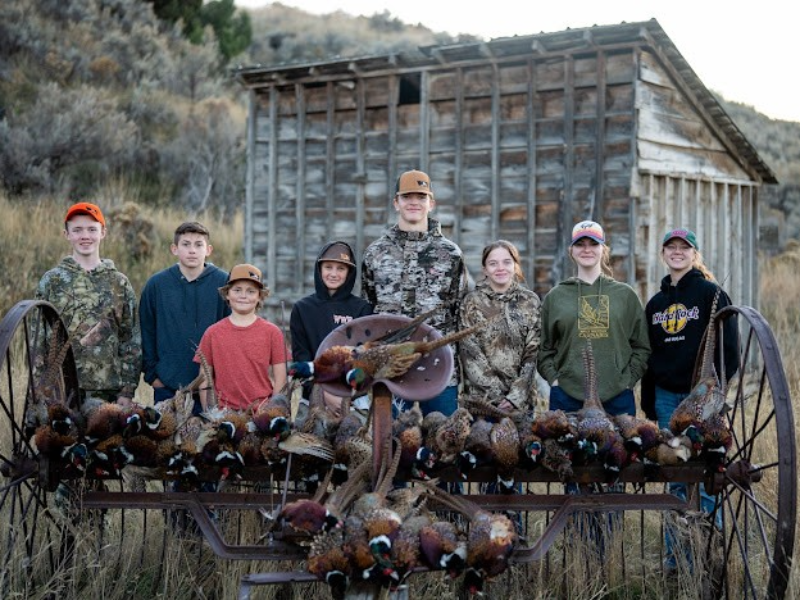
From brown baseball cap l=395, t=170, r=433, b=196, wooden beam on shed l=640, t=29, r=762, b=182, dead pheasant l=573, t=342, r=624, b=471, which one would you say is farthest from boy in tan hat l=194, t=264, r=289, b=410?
wooden beam on shed l=640, t=29, r=762, b=182

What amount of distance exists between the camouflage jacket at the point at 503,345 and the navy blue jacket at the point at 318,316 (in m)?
0.75

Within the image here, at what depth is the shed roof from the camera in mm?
10430

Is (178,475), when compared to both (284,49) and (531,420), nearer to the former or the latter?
(531,420)

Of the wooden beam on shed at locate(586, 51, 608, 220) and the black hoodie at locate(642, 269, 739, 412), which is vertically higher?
the wooden beam on shed at locate(586, 51, 608, 220)

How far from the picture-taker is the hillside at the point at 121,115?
60.9ft

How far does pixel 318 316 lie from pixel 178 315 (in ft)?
3.36

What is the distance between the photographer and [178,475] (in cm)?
447

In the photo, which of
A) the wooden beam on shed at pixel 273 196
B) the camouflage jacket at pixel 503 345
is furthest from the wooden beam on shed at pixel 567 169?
the camouflage jacket at pixel 503 345

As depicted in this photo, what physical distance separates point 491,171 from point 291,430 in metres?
7.74

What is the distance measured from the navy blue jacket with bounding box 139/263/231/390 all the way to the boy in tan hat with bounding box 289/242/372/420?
2.25 feet

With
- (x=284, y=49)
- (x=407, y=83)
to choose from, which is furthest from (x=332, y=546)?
(x=284, y=49)

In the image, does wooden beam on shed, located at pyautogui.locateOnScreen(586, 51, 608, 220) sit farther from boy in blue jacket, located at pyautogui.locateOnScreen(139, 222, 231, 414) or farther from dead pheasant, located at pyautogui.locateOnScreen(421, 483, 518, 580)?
dead pheasant, located at pyautogui.locateOnScreen(421, 483, 518, 580)

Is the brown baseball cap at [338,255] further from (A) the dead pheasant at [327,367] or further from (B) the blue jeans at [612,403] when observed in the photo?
(A) the dead pheasant at [327,367]

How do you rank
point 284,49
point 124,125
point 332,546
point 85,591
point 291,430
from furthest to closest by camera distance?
point 284,49 < point 124,125 < point 85,591 < point 291,430 < point 332,546
